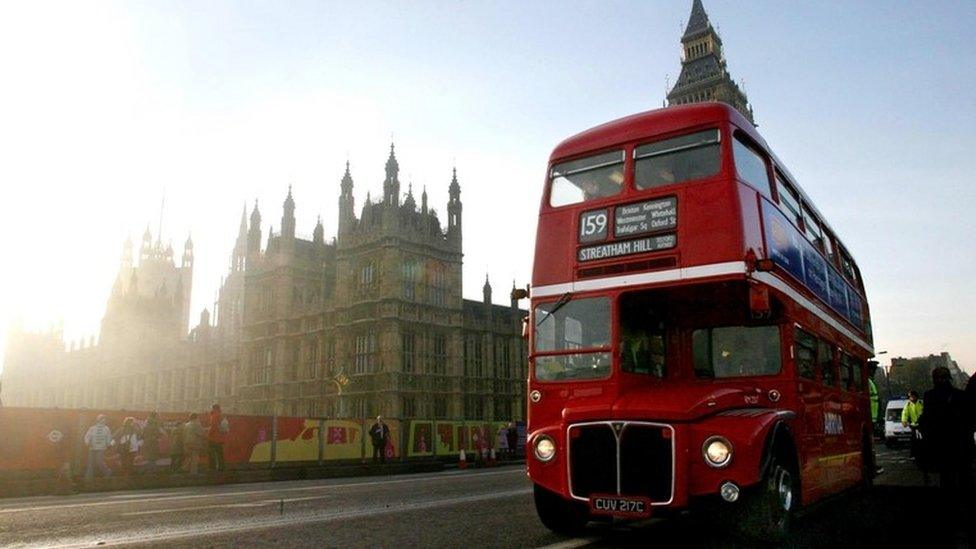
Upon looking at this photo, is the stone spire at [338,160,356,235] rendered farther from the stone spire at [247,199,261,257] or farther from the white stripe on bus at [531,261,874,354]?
the white stripe on bus at [531,261,874,354]

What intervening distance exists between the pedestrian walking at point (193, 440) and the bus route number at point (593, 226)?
50.1 feet

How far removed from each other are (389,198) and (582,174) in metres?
40.2

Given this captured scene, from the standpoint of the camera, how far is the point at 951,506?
8.15 m

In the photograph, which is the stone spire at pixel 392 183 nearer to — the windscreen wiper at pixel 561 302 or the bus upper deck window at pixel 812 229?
the bus upper deck window at pixel 812 229

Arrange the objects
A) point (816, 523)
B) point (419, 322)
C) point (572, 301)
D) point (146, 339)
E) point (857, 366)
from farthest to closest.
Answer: point (146, 339)
point (419, 322)
point (857, 366)
point (816, 523)
point (572, 301)

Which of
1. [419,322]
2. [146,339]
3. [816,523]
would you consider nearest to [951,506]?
[816,523]

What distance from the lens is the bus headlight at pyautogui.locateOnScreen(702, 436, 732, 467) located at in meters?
5.87

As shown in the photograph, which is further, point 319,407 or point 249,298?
point 249,298

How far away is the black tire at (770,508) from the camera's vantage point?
6156 mm

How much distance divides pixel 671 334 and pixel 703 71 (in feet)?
335

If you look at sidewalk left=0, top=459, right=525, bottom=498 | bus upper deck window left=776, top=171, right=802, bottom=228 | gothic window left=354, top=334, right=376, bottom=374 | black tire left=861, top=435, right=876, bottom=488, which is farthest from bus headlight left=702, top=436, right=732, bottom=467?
gothic window left=354, top=334, right=376, bottom=374

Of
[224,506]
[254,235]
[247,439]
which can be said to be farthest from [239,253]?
[224,506]

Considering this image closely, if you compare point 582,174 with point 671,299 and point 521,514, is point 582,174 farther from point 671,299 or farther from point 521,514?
point 521,514

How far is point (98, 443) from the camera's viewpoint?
1758 centimetres
